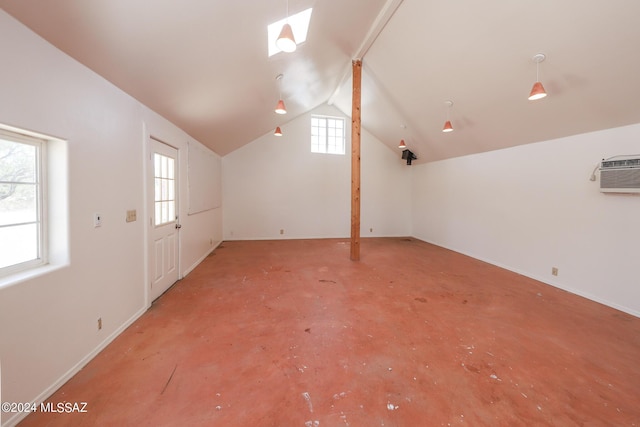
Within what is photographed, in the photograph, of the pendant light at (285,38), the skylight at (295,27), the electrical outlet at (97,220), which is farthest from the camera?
the skylight at (295,27)

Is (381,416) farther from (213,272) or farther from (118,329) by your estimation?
(213,272)

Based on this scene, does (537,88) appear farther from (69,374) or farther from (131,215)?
(69,374)

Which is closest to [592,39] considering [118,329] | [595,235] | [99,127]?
[595,235]

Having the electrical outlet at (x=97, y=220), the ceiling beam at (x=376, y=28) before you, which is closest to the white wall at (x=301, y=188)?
the ceiling beam at (x=376, y=28)

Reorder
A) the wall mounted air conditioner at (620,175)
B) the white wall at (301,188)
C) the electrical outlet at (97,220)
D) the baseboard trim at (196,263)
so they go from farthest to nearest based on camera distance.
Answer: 1. the white wall at (301,188)
2. the baseboard trim at (196,263)
3. the wall mounted air conditioner at (620,175)
4. the electrical outlet at (97,220)

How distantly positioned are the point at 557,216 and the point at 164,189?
227 inches

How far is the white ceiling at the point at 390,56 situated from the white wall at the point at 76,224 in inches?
7.3

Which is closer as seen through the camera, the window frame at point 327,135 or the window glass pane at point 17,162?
the window glass pane at point 17,162

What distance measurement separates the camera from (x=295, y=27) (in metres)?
2.75

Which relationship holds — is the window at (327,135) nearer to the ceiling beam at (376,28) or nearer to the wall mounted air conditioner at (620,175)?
the ceiling beam at (376,28)

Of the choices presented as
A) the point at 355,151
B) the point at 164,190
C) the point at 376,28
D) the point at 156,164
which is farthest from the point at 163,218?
the point at 376,28

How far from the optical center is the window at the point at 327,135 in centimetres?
677

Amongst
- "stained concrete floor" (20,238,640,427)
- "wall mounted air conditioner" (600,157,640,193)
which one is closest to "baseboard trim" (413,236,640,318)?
"stained concrete floor" (20,238,640,427)

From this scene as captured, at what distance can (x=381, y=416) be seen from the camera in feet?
4.62
